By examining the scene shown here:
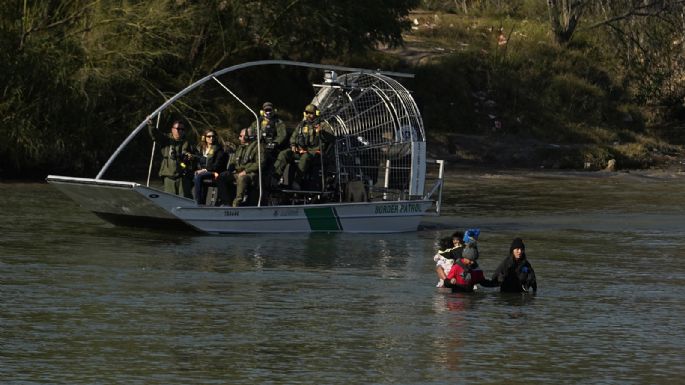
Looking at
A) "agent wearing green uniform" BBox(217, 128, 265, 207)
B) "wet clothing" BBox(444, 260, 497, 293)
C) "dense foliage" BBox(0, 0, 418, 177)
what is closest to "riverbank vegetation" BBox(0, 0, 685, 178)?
"dense foliage" BBox(0, 0, 418, 177)

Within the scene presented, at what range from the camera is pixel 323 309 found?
19.0 meters

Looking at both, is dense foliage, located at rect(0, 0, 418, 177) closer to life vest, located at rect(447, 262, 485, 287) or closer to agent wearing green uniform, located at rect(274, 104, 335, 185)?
agent wearing green uniform, located at rect(274, 104, 335, 185)

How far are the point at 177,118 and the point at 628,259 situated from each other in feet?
56.3

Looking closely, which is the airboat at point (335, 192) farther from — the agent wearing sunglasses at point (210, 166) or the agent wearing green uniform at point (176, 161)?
the agent wearing sunglasses at point (210, 166)

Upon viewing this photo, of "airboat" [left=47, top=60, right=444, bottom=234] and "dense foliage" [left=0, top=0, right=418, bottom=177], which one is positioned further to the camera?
"dense foliage" [left=0, top=0, right=418, bottom=177]

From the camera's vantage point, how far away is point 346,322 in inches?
714

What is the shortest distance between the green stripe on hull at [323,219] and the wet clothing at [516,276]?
652 cm

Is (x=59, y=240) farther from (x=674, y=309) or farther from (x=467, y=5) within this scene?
(x=467, y=5)

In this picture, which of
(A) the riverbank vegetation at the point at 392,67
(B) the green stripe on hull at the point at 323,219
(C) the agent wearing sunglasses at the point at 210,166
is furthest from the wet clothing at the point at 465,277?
(A) the riverbank vegetation at the point at 392,67

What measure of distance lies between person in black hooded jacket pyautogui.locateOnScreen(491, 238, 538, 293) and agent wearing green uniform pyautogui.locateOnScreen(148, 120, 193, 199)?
23.4 feet

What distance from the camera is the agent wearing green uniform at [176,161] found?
25609 millimetres

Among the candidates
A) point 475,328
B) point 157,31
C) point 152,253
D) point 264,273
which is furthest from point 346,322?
point 157,31

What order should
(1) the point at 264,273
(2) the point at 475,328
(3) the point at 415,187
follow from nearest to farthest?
(2) the point at 475,328 < (1) the point at 264,273 < (3) the point at 415,187

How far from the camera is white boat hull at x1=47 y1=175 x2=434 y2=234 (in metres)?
24.7
